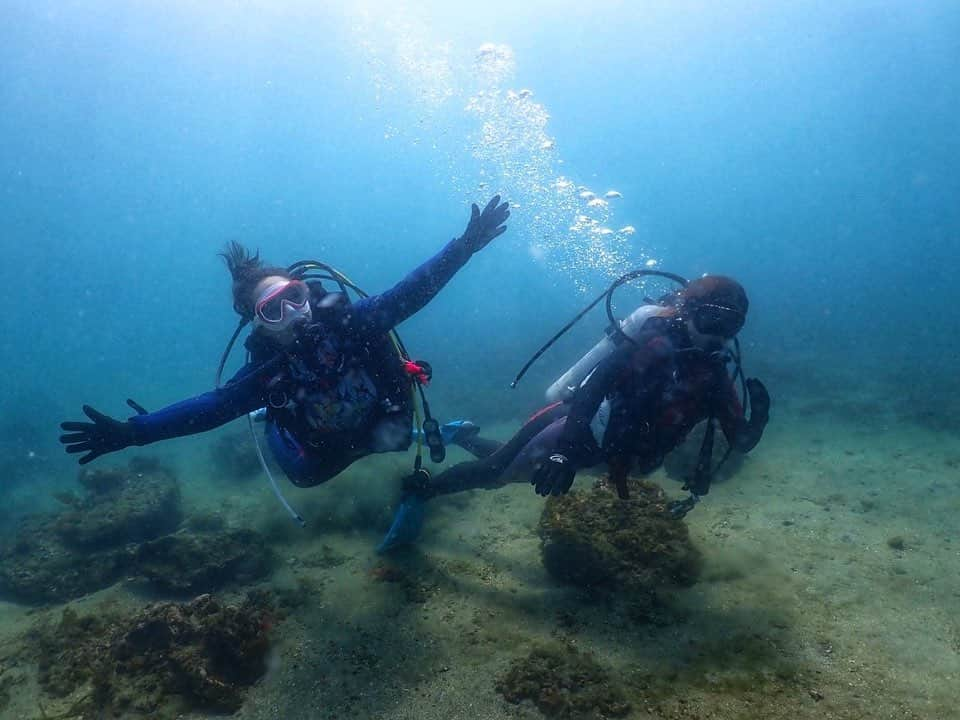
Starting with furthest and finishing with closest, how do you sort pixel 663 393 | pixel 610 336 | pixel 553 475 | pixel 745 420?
pixel 610 336, pixel 745 420, pixel 663 393, pixel 553 475

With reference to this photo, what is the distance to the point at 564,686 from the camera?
12.6 ft

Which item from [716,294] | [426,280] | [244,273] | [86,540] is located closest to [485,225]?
[426,280]

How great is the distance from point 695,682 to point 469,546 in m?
3.45

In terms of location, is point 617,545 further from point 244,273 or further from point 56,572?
point 56,572

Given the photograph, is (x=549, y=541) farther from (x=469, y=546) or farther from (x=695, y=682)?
(x=695, y=682)

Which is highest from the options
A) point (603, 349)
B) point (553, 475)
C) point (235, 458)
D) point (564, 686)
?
point (235, 458)

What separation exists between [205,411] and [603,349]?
4029 millimetres

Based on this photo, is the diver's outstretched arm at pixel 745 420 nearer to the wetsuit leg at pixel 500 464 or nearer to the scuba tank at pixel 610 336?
the scuba tank at pixel 610 336

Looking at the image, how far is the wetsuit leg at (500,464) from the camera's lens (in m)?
6.31

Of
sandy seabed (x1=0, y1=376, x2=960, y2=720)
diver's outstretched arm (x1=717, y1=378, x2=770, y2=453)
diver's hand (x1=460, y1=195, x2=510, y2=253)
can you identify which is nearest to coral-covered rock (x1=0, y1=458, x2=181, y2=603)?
sandy seabed (x1=0, y1=376, x2=960, y2=720)

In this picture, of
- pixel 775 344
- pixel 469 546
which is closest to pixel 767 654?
pixel 469 546

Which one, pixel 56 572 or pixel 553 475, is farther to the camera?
pixel 56 572

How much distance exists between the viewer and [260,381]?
5.00 m

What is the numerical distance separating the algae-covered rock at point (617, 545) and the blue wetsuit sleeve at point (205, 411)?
360 cm
